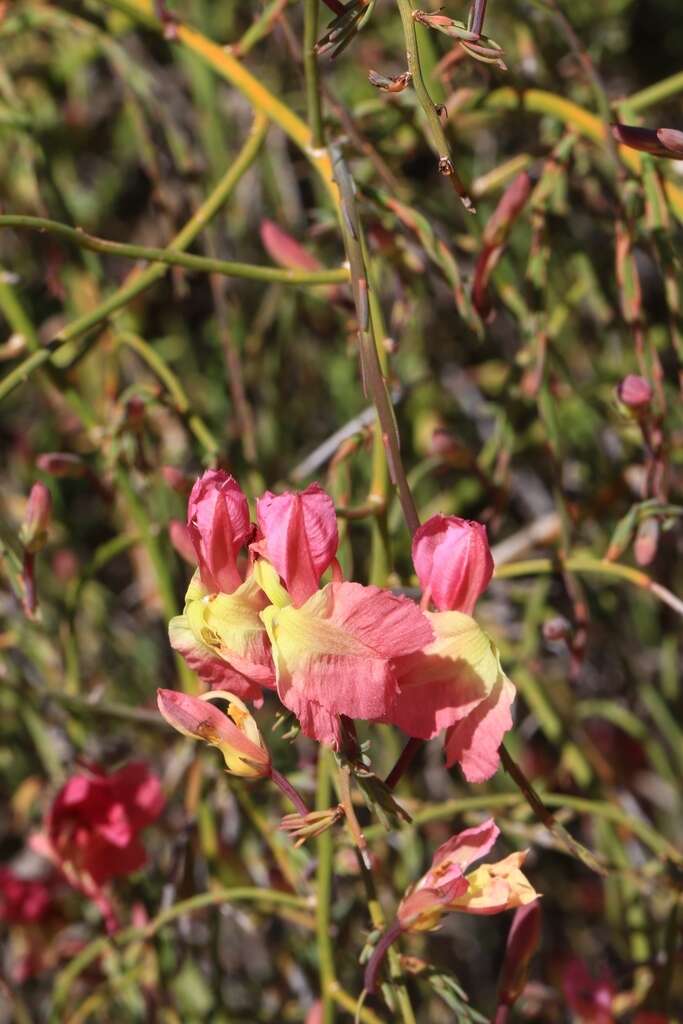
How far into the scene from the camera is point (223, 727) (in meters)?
0.61

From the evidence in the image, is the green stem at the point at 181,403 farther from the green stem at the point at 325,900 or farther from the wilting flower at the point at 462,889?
the wilting flower at the point at 462,889

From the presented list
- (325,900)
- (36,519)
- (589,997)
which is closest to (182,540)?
(36,519)

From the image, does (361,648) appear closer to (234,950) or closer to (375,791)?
(375,791)

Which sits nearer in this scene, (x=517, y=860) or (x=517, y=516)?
(x=517, y=860)

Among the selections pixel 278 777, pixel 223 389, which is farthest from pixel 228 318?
pixel 278 777

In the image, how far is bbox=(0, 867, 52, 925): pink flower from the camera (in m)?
1.25

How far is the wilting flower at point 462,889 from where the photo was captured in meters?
0.62

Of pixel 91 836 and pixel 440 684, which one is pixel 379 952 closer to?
pixel 440 684

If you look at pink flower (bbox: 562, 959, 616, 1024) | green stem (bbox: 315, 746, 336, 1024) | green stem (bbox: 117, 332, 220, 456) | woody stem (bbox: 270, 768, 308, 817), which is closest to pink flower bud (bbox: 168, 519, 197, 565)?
green stem (bbox: 117, 332, 220, 456)

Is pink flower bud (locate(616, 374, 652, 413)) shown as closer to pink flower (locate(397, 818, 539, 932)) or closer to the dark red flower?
pink flower (locate(397, 818, 539, 932))

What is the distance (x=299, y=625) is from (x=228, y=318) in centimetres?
69

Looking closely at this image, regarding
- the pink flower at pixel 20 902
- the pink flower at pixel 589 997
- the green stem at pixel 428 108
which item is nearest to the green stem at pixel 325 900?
the pink flower at pixel 589 997

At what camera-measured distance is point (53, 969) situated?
4.58 ft

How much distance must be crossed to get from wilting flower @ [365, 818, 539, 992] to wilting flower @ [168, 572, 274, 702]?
14cm
